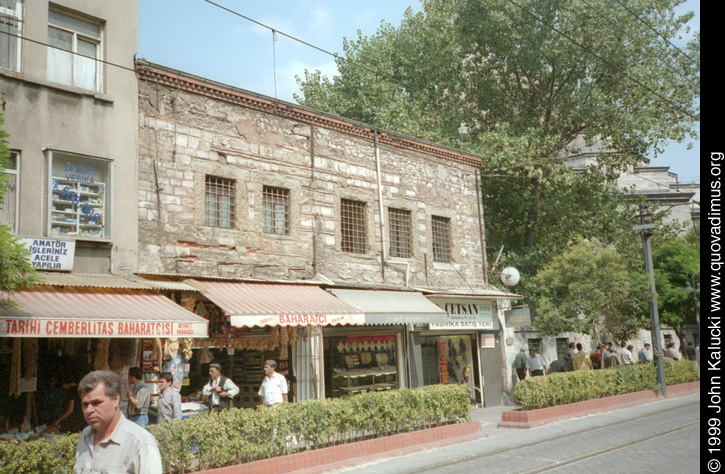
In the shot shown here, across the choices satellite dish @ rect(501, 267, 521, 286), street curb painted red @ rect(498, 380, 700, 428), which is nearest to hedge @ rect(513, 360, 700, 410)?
street curb painted red @ rect(498, 380, 700, 428)

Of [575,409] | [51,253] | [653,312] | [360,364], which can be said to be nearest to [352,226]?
[360,364]

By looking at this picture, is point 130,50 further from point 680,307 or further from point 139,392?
point 680,307

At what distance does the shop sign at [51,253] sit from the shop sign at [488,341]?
492 inches

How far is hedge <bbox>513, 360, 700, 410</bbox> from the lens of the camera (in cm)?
1541

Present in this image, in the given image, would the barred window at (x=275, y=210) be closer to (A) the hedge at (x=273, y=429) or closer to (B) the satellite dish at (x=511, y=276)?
(A) the hedge at (x=273, y=429)

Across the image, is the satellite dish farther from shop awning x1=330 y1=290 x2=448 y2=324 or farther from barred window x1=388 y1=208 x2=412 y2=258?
shop awning x1=330 y1=290 x2=448 y2=324

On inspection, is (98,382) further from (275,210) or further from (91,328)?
(275,210)

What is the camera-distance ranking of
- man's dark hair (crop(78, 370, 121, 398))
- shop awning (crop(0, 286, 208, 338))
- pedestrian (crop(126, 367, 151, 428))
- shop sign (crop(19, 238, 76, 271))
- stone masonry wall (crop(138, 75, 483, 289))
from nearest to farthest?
man's dark hair (crop(78, 370, 121, 398)) < shop awning (crop(0, 286, 208, 338)) < pedestrian (crop(126, 367, 151, 428)) < shop sign (crop(19, 238, 76, 271)) < stone masonry wall (crop(138, 75, 483, 289))

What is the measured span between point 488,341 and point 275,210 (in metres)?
8.50

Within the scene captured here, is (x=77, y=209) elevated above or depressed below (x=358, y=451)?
above

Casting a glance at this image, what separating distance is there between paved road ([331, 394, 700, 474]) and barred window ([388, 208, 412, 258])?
17.1 ft

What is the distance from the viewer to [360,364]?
16.5 metres

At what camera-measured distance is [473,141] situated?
2936 centimetres

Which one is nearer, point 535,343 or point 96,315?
point 96,315
